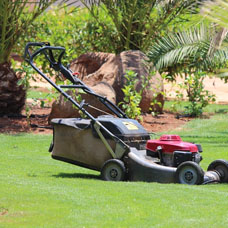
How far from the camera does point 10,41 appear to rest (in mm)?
14586

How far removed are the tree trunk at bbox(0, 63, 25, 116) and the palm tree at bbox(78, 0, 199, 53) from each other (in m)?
2.78

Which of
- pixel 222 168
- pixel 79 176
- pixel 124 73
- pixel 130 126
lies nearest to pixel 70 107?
pixel 124 73

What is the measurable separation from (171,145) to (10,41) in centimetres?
858

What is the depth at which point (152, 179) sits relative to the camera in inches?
272

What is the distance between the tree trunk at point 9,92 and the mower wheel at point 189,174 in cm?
877

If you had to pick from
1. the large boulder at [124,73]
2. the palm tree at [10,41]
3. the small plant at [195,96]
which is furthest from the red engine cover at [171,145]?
the small plant at [195,96]

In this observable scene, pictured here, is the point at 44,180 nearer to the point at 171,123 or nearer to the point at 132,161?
the point at 132,161

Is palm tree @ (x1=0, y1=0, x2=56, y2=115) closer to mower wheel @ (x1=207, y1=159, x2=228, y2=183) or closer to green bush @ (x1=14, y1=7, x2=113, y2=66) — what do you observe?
green bush @ (x1=14, y1=7, x2=113, y2=66)

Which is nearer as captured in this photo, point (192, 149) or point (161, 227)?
point (161, 227)

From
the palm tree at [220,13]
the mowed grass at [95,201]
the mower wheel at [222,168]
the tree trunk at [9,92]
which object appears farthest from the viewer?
the tree trunk at [9,92]

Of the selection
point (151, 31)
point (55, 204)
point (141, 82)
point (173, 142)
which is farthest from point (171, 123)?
point (55, 204)

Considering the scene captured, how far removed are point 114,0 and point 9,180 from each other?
9758 mm

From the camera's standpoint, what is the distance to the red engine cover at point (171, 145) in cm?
691

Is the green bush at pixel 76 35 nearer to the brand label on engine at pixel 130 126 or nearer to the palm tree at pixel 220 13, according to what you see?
the palm tree at pixel 220 13
